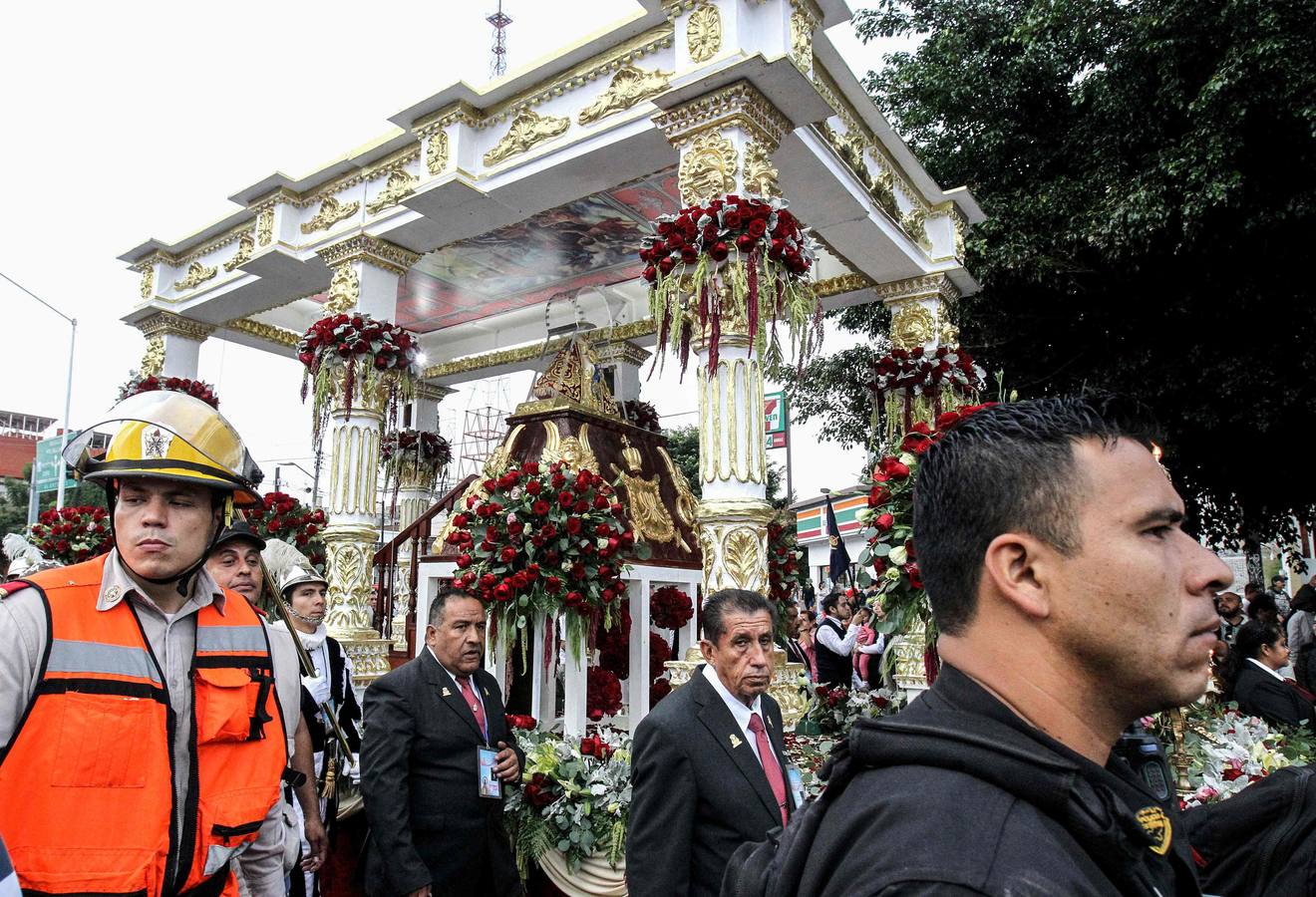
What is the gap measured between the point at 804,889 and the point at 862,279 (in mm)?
9615

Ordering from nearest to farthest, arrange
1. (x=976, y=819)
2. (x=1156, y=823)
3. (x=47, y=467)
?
1. (x=976, y=819)
2. (x=1156, y=823)
3. (x=47, y=467)

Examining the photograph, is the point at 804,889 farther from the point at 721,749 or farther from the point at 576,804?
the point at 576,804

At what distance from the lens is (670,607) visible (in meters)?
7.41

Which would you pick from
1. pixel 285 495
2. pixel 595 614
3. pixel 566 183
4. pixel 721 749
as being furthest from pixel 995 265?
pixel 721 749

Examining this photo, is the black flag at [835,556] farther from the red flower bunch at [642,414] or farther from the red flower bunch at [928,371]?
the red flower bunch at [928,371]

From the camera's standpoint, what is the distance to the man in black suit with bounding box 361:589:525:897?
3.54m

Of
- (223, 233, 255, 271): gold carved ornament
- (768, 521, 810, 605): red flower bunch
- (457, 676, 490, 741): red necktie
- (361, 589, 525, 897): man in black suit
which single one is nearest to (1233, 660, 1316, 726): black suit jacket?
(768, 521, 810, 605): red flower bunch

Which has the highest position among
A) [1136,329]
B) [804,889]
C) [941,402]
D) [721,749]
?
[1136,329]

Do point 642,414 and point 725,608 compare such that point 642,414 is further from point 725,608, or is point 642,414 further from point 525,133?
point 725,608

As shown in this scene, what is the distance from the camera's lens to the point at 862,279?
32.6 feet

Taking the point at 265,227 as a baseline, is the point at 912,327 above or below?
below

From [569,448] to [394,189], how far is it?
338 centimetres

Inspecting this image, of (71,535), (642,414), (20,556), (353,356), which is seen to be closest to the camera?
(20,556)

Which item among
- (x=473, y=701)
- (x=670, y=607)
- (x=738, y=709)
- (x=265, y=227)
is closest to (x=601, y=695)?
(x=670, y=607)
